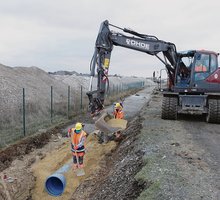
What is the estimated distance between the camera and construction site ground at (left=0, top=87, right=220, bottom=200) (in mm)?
6662

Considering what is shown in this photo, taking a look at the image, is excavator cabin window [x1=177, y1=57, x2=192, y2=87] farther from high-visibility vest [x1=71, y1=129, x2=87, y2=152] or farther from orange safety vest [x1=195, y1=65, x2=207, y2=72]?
high-visibility vest [x1=71, y1=129, x2=87, y2=152]

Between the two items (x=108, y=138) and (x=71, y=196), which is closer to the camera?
(x=71, y=196)

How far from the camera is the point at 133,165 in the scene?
27.5 ft

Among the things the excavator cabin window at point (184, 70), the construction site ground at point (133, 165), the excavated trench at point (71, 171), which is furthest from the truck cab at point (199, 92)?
the excavated trench at point (71, 171)

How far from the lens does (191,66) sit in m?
15.0

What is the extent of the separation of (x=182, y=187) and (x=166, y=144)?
3.50 meters

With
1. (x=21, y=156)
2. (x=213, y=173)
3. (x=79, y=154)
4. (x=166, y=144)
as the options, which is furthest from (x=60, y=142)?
(x=213, y=173)

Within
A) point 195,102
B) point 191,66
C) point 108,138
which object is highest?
point 191,66

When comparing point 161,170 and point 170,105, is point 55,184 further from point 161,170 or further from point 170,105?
point 170,105

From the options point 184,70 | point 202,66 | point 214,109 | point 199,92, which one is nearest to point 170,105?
point 199,92

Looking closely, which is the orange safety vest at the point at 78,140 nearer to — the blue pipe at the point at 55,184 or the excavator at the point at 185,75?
the blue pipe at the point at 55,184

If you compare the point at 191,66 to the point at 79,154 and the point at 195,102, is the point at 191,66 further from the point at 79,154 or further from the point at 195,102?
the point at 79,154

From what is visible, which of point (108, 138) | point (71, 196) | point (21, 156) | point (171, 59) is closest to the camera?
point (71, 196)

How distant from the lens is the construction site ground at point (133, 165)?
21.9 feet
